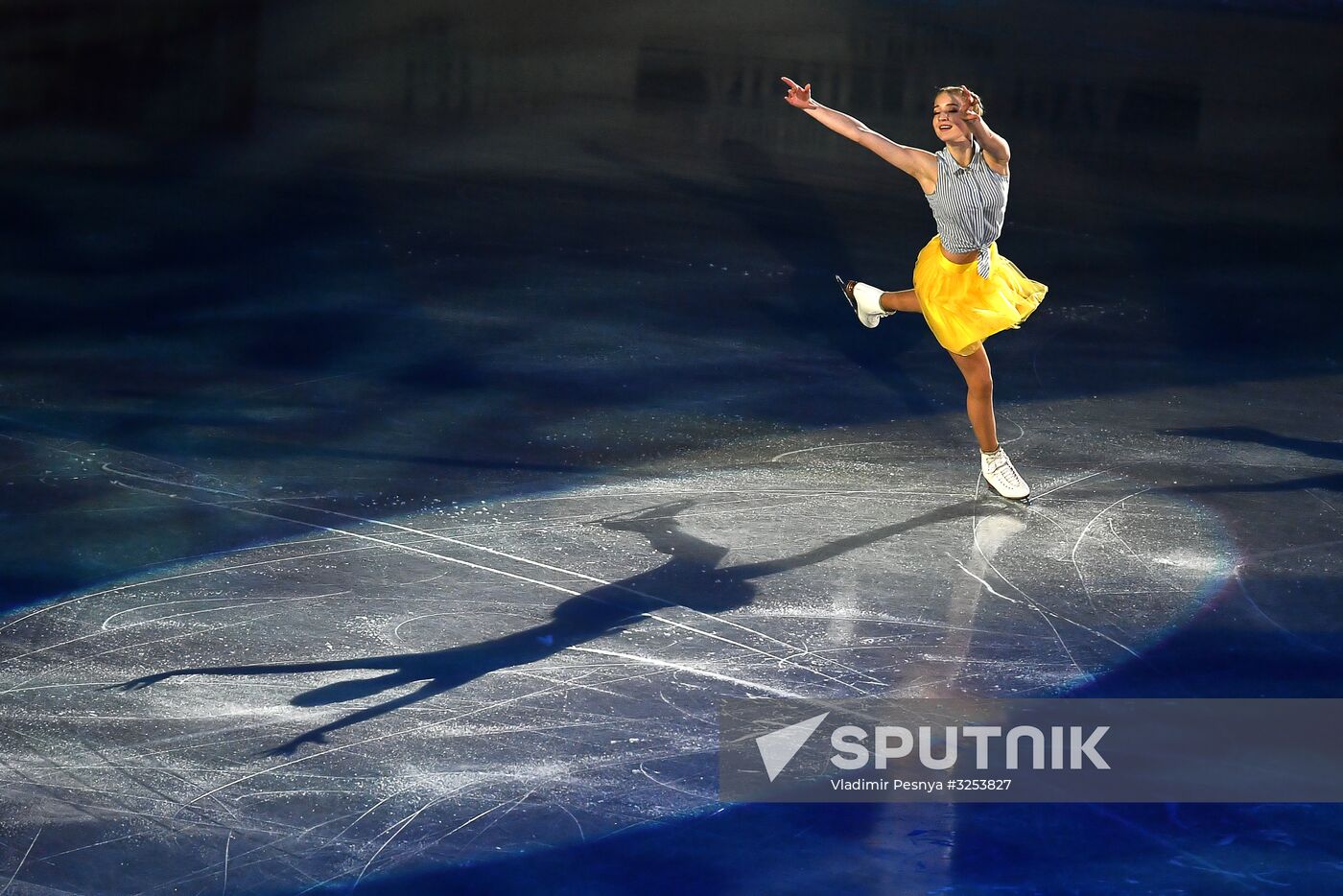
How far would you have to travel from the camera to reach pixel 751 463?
6781mm

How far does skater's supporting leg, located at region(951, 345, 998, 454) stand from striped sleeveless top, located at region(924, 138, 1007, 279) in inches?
15.5

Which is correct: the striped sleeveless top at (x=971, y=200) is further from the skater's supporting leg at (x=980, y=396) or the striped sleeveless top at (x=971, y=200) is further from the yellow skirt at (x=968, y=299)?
the skater's supporting leg at (x=980, y=396)

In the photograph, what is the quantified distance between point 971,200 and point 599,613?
90.1 inches

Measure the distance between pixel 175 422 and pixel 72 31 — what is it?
9.42 meters

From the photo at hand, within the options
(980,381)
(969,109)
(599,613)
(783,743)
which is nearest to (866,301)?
(980,381)

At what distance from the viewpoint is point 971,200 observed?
602cm

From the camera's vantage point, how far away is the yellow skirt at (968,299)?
6.24 metres

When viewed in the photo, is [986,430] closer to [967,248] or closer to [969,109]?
[967,248]

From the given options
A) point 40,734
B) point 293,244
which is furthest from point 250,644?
point 293,244

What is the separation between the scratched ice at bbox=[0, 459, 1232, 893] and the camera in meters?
3.92

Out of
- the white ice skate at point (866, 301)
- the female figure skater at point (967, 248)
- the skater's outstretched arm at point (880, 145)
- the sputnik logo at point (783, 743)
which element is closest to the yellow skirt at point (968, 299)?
the female figure skater at point (967, 248)

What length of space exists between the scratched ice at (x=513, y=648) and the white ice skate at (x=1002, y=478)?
84 millimetres

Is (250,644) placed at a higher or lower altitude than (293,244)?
lower

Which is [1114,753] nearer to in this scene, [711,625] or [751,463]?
[711,625]
